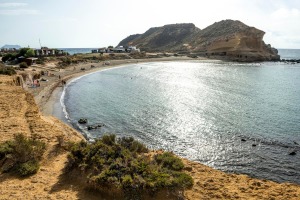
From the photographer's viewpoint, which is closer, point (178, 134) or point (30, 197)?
point (30, 197)

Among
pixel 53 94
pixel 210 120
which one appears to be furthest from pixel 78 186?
pixel 53 94

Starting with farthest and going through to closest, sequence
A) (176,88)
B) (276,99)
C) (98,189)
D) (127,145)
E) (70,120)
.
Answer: (176,88), (276,99), (70,120), (127,145), (98,189)

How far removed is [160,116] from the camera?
39.0 metres

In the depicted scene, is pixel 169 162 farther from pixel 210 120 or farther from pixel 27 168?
pixel 210 120

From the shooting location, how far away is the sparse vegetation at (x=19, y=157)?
15430 mm

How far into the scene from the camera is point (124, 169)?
1442cm

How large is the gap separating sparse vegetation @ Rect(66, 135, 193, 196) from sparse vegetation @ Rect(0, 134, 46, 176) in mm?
2261

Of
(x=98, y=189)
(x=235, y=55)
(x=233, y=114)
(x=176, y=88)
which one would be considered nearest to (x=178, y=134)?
(x=233, y=114)

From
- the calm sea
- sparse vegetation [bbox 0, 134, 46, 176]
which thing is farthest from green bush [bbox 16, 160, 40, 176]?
the calm sea

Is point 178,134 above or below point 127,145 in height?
below

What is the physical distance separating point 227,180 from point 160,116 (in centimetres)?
2326

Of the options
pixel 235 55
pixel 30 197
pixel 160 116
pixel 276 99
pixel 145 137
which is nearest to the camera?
pixel 30 197

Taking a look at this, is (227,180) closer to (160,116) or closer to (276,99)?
(160,116)

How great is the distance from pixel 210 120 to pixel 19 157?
26.5 m
